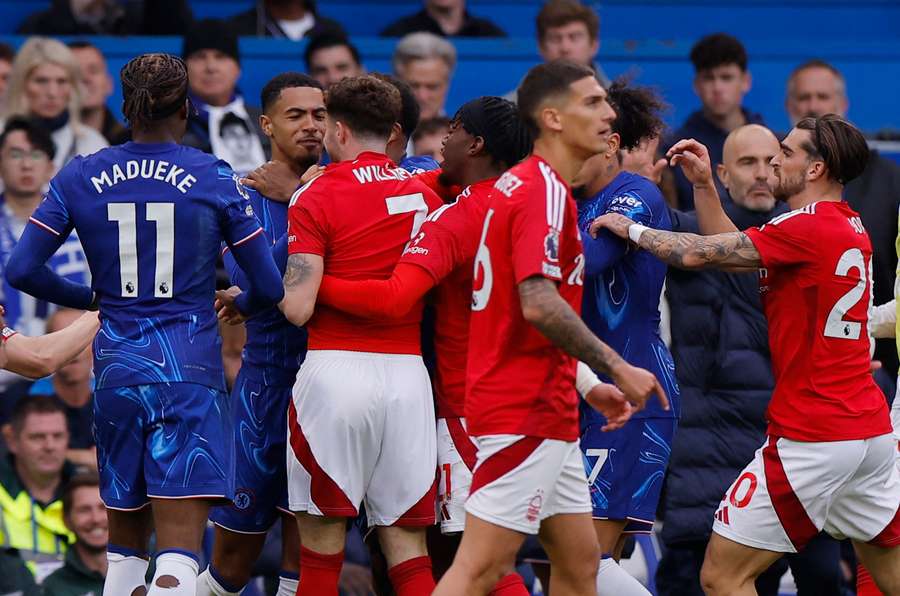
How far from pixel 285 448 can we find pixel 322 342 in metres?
0.69

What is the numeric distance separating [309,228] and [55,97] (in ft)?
15.1

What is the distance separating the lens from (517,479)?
5457 millimetres

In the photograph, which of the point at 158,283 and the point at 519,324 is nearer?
the point at 519,324

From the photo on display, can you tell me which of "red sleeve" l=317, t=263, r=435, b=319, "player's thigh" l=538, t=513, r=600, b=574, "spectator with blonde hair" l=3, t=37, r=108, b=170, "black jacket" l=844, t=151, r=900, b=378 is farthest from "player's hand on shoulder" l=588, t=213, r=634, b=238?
"spectator with blonde hair" l=3, t=37, r=108, b=170

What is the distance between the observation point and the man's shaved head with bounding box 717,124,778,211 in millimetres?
8227

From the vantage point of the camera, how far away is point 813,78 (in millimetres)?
10648

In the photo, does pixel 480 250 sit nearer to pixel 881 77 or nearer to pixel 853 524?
pixel 853 524

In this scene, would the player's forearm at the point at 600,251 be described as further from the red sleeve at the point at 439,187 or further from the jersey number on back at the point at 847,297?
the jersey number on back at the point at 847,297

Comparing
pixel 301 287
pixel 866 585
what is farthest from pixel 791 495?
pixel 301 287

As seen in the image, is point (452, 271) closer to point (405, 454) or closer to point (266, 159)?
point (405, 454)

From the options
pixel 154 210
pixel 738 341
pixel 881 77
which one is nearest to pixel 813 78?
pixel 881 77

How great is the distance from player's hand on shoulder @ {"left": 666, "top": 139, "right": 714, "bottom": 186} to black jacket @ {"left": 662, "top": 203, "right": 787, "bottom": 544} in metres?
A: 1.45

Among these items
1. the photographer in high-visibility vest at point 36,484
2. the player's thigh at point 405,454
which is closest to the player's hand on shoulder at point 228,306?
the player's thigh at point 405,454

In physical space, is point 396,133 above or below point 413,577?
above
